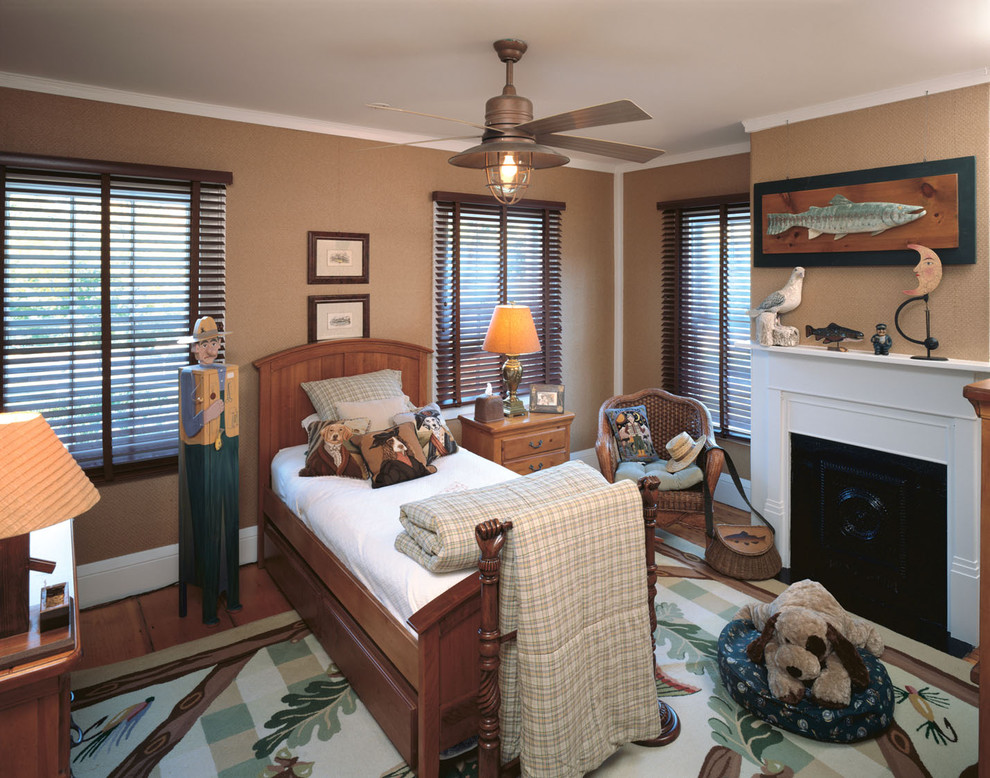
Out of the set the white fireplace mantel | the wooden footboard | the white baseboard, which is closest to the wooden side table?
the wooden footboard

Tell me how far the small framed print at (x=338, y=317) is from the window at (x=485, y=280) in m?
0.60

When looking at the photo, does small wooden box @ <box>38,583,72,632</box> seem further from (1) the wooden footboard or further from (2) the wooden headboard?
(2) the wooden headboard

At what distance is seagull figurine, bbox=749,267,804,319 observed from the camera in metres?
3.71

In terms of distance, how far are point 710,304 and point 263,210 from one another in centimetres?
327

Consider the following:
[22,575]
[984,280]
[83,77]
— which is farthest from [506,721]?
[83,77]

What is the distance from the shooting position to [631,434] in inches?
173

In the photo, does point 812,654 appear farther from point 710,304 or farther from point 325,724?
point 710,304

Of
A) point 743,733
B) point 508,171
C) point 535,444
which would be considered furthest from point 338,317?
point 743,733

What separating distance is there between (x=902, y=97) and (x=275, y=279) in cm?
359

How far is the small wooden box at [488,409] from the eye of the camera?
425cm

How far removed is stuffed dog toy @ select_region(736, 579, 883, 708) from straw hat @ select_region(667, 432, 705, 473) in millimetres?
1571

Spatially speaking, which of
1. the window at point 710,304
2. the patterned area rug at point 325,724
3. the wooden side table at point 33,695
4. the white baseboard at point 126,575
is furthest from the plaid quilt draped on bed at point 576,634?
the window at point 710,304

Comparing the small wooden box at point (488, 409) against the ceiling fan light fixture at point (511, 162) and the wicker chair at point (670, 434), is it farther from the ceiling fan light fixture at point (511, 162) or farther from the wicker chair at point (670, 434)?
the ceiling fan light fixture at point (511, 162)

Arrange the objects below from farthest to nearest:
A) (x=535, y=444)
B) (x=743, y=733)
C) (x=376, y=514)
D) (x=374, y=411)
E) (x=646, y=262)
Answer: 1. (x=646, y=262)
2. (x=535, y=444)
3. (x=374, y=411)
4. (x=376, y=514)
5. (x=743, y=733)
